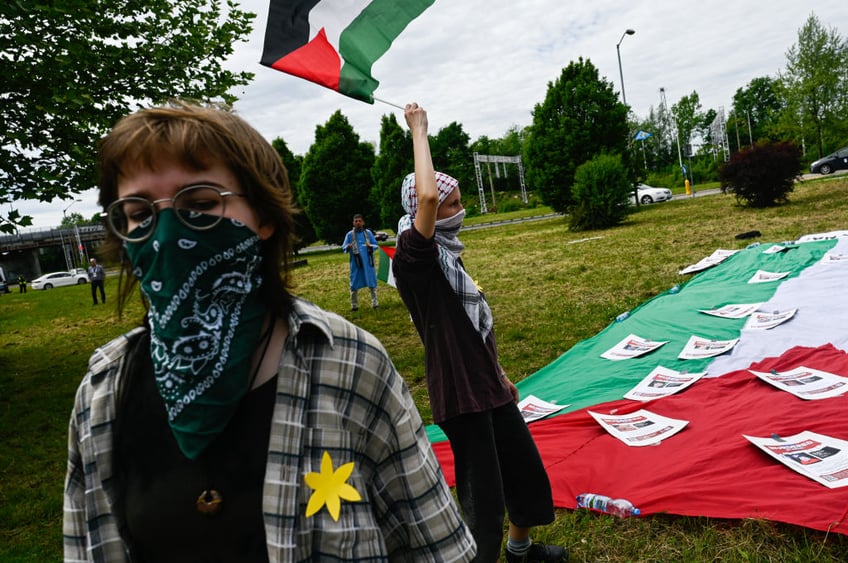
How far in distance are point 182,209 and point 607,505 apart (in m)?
3.21

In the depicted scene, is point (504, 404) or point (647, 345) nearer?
point (504, 404)

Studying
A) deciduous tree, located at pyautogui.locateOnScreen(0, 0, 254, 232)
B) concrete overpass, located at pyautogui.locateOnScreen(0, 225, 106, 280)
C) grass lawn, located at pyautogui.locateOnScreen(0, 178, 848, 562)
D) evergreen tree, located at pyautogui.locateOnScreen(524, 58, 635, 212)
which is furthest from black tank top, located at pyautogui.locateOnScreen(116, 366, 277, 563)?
concrete overpass, located at pyautogui.locateOnScreen(0, 225, 106, 280)

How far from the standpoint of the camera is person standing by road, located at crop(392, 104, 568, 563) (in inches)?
103

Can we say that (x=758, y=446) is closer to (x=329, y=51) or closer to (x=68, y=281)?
(x=329, y=51)

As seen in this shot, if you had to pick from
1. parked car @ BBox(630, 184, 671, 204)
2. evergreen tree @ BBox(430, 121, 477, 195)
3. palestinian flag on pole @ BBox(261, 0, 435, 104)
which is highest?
evergreen tree @ BBox(430, 121, 477, 195)

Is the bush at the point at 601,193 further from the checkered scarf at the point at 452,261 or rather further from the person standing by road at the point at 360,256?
the checkered scarf at the point at 452,261

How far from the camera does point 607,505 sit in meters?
3.49

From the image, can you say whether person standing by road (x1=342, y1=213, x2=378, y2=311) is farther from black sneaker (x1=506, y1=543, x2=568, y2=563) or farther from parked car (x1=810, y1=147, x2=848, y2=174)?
parked car (x1=810, y1=147, x2=848, y2=174)

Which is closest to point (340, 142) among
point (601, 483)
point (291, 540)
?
point (601, 483)

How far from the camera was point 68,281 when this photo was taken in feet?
145

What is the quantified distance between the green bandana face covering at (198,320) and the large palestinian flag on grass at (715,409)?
3.01 meters

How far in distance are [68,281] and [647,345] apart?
4901cm

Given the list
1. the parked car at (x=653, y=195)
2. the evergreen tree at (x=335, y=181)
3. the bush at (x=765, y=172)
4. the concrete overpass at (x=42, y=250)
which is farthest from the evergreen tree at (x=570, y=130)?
the concrete overpass at (x=42, y=250)

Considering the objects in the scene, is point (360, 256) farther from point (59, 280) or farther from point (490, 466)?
point (59, 280)
